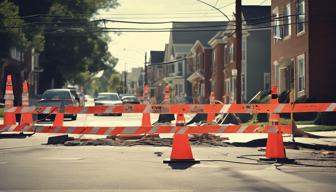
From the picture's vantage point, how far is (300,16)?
28797mm

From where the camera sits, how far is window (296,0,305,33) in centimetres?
2811

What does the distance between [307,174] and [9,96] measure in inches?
401

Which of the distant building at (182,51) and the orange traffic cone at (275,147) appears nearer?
the orange traffic cone at (275,147)

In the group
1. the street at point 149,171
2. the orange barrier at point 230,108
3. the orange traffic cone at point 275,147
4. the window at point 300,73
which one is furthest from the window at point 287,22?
the orange traffic cone at point 275,147

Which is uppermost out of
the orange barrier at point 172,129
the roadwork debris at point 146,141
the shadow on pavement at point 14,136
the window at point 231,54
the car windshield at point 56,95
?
the window at point 231,54

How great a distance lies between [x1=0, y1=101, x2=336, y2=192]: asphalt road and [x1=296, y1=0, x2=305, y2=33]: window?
52.9ft

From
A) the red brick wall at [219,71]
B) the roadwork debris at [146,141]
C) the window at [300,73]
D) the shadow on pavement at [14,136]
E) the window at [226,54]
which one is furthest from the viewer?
the red brick wall at [219,71]

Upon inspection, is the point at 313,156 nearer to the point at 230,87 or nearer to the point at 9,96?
the point at 9,96

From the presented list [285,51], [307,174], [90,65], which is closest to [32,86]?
[90,65]

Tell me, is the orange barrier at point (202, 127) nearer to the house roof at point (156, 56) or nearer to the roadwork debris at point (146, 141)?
the roadwork debris at point (146, 141)

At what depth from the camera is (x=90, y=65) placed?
242 ft

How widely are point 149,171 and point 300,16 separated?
69.7ft

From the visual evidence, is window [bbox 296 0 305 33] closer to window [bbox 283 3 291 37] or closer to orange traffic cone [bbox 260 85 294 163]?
window [bbox 283 3 291 37]

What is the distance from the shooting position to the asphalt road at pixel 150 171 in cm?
783
